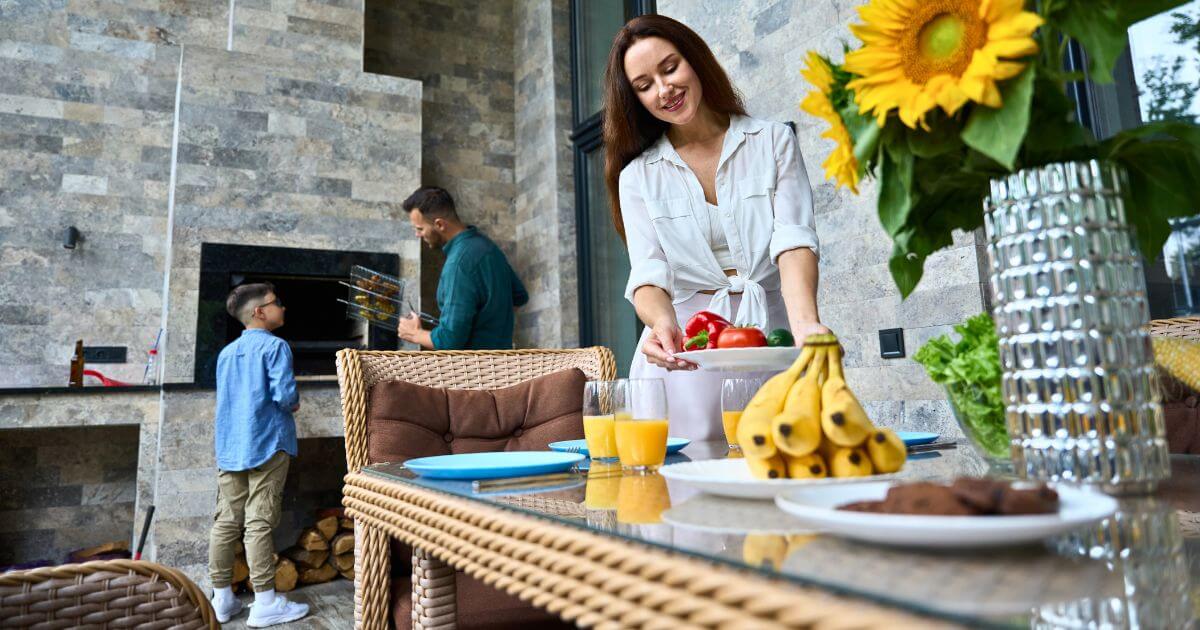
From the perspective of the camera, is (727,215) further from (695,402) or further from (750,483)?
(750,483)

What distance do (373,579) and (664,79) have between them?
1.21m

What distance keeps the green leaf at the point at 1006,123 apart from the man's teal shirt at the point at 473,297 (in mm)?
2848

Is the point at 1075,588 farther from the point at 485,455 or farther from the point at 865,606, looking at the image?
the point at 485,455

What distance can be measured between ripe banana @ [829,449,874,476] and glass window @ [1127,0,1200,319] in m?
1.83

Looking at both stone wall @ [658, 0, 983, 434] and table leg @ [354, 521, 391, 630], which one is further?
stone wall @ [658, 0, 983, 434]

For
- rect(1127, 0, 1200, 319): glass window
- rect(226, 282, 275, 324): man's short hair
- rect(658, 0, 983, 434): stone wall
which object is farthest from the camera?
rect(226, 282, 275, 324): man's short hair

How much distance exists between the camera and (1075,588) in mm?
377

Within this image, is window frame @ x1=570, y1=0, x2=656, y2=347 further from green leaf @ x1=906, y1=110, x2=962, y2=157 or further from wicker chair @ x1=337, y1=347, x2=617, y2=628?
green leaf @ x1=906, y1=110, x2=962, y2=157

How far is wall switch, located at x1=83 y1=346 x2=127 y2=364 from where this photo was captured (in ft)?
14.8

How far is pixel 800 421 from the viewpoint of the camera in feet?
2.16

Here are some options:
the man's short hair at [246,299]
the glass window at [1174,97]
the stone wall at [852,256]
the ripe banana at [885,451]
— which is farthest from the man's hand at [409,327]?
the ripe banana at [885,451]

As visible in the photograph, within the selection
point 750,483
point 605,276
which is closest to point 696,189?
point 750,483

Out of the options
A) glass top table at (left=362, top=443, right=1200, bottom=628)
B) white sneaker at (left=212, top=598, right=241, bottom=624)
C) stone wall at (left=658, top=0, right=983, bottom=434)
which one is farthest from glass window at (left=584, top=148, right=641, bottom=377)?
glass top table at (left=362, top=443, right=1200, bottom=628)

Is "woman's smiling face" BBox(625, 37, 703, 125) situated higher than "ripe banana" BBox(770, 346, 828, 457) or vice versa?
"woman's smiling face" BBox(625, 37, 703, 125)
